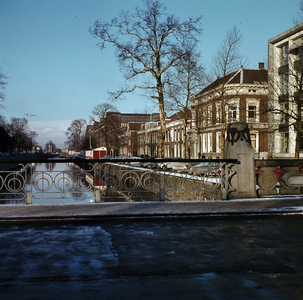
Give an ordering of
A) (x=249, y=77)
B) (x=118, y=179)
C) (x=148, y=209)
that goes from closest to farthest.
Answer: (x=148, y=209) < (x=118, y=179) < (x=249, y=77)

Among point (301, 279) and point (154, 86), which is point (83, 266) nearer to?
point (301, 279)

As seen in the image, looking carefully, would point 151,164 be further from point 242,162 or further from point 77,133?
point 77,133

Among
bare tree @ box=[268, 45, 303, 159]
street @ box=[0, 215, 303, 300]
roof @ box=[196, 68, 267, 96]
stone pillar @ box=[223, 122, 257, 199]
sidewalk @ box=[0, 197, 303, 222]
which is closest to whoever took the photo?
street @ box=[0, 215, 303, 300]

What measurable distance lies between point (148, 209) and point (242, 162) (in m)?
3.69

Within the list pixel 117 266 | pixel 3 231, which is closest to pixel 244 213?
pixel 117 266

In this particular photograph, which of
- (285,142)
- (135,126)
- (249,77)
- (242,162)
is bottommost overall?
(242,162)

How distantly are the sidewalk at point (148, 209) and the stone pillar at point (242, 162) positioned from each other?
0.68m

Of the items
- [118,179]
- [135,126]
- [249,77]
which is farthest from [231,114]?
[135,126]

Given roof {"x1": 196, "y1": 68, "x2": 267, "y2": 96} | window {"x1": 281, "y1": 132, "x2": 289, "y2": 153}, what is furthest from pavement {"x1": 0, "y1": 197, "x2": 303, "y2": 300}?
roof {"x1": 196, "y1": 68, "x2": 267, "y2": 96}

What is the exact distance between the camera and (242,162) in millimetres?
10625

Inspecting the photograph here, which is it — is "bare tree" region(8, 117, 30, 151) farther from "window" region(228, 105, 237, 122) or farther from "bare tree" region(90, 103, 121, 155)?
"window" region(228, 105, 237, 122)

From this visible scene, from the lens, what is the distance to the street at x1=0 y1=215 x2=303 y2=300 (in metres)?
3.53

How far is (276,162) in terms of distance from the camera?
35.1 feet

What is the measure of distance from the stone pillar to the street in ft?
11.5
